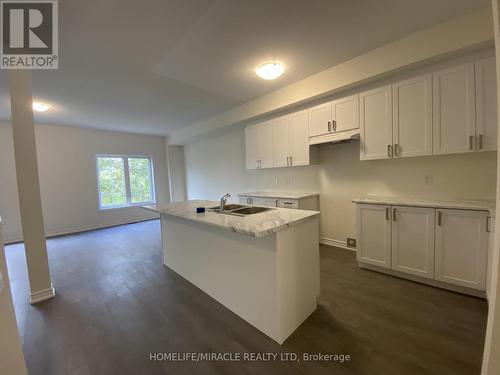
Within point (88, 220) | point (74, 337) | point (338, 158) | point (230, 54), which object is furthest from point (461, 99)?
point (88, 220)

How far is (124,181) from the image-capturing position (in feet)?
21.0

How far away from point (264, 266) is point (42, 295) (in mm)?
2653

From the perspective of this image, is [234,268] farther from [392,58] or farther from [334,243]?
[392,58]

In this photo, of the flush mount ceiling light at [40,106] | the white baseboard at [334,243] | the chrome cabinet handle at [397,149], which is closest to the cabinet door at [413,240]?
the chrome cabinet handle at [397,149]

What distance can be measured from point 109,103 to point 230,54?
2763 millimetres

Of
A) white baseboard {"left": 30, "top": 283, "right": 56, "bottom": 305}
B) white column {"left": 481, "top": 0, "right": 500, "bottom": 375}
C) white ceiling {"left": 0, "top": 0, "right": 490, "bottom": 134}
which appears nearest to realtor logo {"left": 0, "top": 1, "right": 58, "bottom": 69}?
white ceiling {"left": 0, "top": 0, "right": 490, "bottom": 134}

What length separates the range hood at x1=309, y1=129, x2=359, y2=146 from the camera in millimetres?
2922

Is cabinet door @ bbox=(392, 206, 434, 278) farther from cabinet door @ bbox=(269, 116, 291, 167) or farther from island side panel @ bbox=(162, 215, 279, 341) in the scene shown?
cabinet door @ bbox=(269, 116, 291, 167)

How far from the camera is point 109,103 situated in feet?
12.9

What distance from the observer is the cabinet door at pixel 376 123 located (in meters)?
2.66

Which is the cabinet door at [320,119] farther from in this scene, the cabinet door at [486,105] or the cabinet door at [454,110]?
the cabinet door at [486,105]

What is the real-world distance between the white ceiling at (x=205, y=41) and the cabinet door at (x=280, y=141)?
1.94ft

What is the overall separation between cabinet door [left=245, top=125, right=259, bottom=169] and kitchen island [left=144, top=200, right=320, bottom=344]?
2355 millimetres

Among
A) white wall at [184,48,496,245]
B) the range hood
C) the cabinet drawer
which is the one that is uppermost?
the range hood
